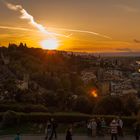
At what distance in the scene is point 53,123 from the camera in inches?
1088

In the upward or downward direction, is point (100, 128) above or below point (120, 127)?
below

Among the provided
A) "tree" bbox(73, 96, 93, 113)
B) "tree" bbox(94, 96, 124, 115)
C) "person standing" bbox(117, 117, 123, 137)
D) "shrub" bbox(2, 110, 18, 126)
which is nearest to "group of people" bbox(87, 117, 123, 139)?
"person standing" bbox(117, 117, 123, 137)

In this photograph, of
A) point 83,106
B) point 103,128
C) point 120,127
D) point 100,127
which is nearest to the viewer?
point 120,127

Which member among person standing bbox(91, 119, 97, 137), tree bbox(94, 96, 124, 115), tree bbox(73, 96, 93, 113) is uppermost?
person standing bbox(91, 119, 97, 137)

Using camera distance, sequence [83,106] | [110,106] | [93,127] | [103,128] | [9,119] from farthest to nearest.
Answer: [83,106] → [110,106] → [9,119] → [103,128] → [93,127]

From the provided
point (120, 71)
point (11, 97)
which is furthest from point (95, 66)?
point (11, 97)

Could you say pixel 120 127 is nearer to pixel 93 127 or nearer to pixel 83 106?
pixel 93 127

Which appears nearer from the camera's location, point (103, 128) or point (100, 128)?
point (100, 128)

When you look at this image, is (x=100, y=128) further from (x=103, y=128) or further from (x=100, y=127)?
(x=103, y=128)

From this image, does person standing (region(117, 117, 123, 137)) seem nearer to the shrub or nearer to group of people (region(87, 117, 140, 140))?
group of people (region(87, 117, 140, 140))

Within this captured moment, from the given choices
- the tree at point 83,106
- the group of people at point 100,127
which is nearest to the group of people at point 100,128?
the group of people at point 100,127

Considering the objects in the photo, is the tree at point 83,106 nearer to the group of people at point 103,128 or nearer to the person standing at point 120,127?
the group of people at point 103,128

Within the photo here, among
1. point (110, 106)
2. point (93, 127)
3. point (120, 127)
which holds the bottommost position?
point (110, 106)

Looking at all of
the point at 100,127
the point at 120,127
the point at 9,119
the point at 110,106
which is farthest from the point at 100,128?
the point at 110,106
